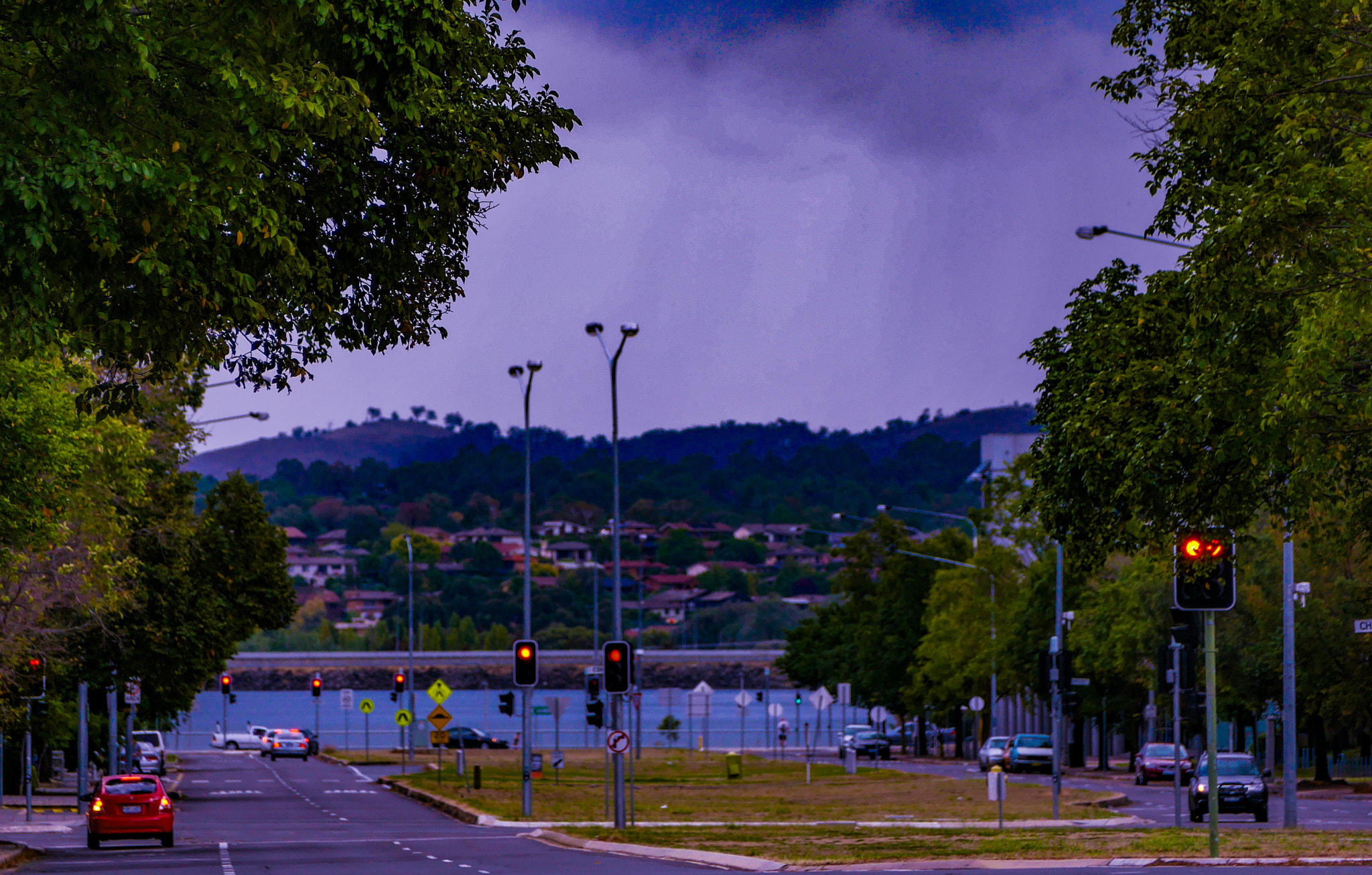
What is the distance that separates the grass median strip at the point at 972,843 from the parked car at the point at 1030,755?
33.5 metres

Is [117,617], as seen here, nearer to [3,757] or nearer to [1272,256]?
[3,757]

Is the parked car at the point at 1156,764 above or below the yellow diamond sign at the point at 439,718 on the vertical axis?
below

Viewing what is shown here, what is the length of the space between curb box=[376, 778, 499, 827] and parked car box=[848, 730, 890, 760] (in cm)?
3645

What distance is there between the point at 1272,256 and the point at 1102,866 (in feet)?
27.4

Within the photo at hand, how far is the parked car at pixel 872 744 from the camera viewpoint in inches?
3433

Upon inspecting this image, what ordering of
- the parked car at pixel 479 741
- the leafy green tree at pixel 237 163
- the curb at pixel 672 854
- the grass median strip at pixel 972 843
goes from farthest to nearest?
the parked car at pixel 479 741, the curb at pixel 672 854, the grass median strip at pixel 972 843, the leafy green tree at pixel 237 163

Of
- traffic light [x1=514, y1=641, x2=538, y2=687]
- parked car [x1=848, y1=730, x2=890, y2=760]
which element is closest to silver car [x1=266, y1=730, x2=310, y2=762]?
parked car [x1=848, y1=730, x2=890, y2=760]

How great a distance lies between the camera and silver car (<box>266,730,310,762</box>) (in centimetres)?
8850

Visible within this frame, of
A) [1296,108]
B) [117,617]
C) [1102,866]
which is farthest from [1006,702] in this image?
[1296,108]

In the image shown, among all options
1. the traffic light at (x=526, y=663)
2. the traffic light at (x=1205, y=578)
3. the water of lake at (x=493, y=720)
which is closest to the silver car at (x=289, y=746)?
the water of lake at (x=493, y=720)

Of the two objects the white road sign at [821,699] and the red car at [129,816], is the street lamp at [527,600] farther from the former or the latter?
the white road sign at [821,699]

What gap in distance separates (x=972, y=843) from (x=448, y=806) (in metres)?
18.6

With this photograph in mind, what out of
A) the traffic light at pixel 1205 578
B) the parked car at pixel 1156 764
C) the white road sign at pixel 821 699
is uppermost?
the traffic light at pixel 1205 578

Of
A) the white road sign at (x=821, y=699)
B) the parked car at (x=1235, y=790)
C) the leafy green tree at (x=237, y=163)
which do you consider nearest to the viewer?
the leafy green tree at (x=237, y=163)
